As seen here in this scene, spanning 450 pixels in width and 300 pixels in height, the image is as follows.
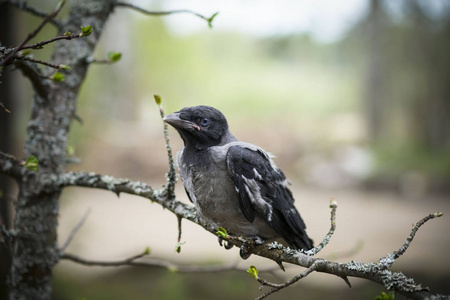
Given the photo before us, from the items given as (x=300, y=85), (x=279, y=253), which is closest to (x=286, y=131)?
(x=300, y=85)

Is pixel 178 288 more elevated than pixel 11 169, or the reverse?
pixel 11 169

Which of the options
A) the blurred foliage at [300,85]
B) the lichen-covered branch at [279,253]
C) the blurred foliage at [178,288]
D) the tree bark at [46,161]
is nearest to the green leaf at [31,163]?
the lichen-covered branch at [279,253]

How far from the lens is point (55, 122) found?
5.91 feet

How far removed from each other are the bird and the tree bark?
575mm

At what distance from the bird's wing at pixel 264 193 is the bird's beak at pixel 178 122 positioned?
0.65ft

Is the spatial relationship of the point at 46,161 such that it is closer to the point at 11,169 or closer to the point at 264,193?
the point at 11,169

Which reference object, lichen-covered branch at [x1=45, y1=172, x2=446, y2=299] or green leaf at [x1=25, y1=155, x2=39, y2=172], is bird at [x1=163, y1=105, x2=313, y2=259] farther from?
green leaf at [x1=25, y1=155, x2=39, y2=172]

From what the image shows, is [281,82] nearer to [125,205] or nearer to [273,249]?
[125,205]

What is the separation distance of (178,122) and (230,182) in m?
0.35

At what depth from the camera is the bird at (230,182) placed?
1629mm

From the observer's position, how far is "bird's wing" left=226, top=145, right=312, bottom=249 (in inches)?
63.7

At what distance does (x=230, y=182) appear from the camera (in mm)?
1683

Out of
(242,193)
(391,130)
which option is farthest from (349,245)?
(391,130)

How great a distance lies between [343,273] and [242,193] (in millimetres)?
596
